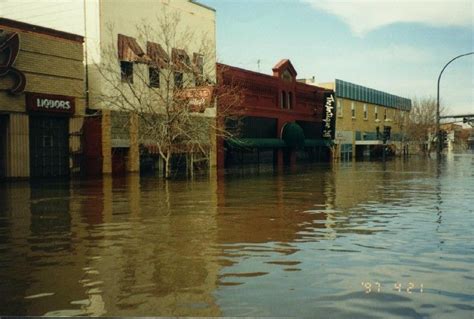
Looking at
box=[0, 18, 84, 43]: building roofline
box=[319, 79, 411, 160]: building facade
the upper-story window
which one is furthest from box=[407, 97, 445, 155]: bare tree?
box=[0, 18, 84, 43]: building roofline

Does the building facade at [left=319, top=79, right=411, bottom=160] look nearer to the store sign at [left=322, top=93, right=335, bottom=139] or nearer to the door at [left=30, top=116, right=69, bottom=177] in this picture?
the store sign at [left=322, top=93, right=335, bottom=139]

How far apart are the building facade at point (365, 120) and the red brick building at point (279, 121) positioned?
4.24 metres

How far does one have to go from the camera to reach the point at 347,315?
448 centimetres

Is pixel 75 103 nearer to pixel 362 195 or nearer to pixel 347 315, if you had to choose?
pixel 362 195

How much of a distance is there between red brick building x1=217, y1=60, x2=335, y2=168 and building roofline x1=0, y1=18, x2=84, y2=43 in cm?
1035

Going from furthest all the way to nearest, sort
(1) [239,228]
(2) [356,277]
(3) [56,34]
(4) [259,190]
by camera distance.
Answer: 1. (3) [56,34]
2. (4) [259,190]
3. (1) [239,228]
4. (2) [356,277]

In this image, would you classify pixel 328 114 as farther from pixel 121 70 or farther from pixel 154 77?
→ pixel 121 70

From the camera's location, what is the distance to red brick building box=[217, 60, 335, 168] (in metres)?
38.0

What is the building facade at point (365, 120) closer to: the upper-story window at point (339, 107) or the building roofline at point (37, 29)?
the upper-story window at point (339, 107)

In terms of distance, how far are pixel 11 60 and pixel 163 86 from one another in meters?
10.4

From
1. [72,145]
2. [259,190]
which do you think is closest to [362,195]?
[259,190]

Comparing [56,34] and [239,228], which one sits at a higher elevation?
[56,34]

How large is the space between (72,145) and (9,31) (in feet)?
20.7

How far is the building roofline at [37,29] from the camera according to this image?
896 inches
